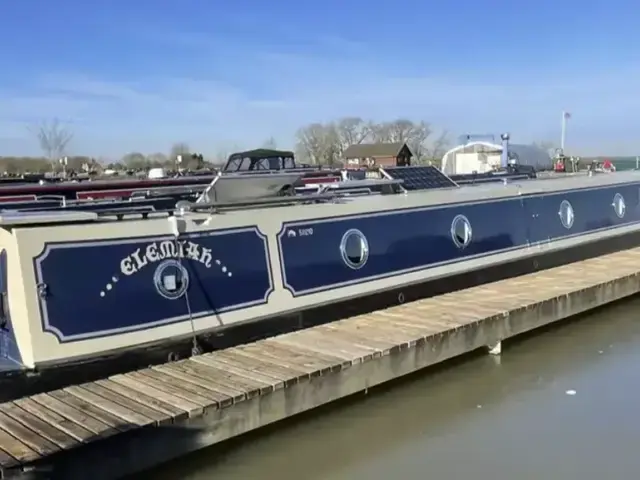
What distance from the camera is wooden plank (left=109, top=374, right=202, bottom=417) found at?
167 inches

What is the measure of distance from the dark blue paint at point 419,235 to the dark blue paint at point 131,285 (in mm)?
427

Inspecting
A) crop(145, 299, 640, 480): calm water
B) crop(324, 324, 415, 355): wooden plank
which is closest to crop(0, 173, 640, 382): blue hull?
crop(324, 324, 415, 355): wooden plank

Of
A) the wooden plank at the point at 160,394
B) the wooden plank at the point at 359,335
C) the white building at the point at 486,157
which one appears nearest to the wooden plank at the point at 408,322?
the wooden plank at the point at 359,335

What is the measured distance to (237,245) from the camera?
562 centimetres

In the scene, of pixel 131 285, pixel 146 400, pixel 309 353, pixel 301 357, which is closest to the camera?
pixel 146 400

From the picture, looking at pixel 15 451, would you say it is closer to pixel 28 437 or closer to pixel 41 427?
pixel 28 437

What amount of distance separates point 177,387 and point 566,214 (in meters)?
6.64

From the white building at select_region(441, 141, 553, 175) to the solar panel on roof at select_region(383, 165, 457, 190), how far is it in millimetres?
6880

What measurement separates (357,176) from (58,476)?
9.19 m

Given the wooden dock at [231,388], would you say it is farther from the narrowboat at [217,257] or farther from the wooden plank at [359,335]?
the narrowboat at [217,257]

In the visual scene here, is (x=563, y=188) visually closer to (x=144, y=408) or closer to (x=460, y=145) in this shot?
(x=144, y=408)

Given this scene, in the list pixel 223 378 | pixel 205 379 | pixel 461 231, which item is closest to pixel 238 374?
pixel 223 378

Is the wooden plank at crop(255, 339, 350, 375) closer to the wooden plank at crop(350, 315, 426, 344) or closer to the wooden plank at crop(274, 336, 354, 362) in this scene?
the wooden plank at crop(274, 336, 354, 362)

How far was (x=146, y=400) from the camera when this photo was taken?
434cm
